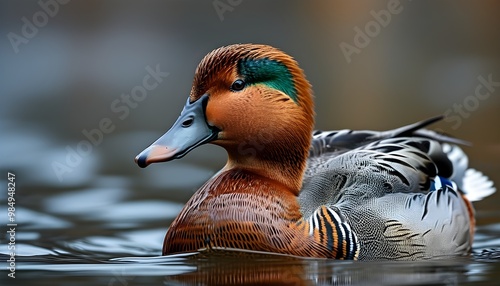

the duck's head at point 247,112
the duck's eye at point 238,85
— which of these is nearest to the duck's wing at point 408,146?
the duck's head at point 247,112

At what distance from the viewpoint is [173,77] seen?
34.1ft

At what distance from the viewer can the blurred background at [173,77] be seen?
306 inches

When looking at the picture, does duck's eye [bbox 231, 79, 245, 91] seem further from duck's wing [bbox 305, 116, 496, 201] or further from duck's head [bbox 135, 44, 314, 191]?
duck's wing [bbox 305, 116, 496, 201]

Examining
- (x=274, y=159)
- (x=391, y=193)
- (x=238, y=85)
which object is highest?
(x=238, y=85)

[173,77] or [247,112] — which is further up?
Answer: [173,77]

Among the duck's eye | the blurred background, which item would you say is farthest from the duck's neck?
the blurred background

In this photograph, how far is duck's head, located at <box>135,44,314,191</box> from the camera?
5109mm

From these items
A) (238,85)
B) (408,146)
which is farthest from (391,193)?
(238,85)

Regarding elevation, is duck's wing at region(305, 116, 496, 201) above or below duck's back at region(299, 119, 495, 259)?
above

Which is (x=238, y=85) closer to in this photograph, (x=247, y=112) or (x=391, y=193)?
(x=247, y=112)

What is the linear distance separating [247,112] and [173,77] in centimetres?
527

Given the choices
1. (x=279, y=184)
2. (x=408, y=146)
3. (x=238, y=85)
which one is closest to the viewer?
(x=238, y=85)

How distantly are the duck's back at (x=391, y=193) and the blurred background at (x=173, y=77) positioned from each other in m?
1.11

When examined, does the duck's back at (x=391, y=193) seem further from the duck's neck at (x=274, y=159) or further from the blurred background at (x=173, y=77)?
the blurred background at (x=173, y=77)
